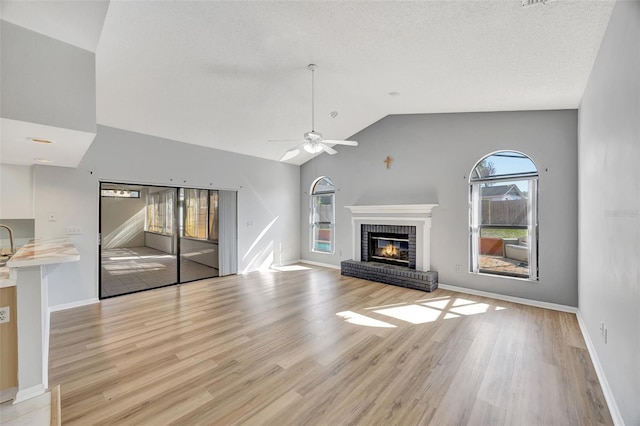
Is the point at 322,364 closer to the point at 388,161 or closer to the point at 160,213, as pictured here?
the point at 388,161

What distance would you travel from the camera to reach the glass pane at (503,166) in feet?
14.3

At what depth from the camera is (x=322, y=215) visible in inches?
289

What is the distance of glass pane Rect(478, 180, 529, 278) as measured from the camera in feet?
14.5

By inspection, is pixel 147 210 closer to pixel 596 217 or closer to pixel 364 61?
pixel 364 61

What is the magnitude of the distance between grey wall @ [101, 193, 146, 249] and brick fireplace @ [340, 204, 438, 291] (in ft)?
16.8

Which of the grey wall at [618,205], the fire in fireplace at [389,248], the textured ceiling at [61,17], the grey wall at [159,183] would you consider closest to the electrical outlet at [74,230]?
the grey wall at [159,183]

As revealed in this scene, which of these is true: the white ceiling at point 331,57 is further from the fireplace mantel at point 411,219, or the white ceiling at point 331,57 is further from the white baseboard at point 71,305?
the white baseboard at point 71,305

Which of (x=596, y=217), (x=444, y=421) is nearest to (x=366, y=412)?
(x=444, y=421)

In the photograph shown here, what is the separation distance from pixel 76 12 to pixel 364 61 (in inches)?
108

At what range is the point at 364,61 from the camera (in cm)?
335

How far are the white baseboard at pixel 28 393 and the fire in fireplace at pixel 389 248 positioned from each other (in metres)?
5.28

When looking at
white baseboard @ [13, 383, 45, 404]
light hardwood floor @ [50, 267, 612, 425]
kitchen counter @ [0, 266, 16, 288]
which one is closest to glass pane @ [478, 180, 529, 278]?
light hardwood floor @ [50, 267, 612, 425]

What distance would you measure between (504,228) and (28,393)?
19.7 feet

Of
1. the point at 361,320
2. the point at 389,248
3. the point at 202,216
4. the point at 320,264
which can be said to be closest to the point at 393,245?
the point at 389,248
